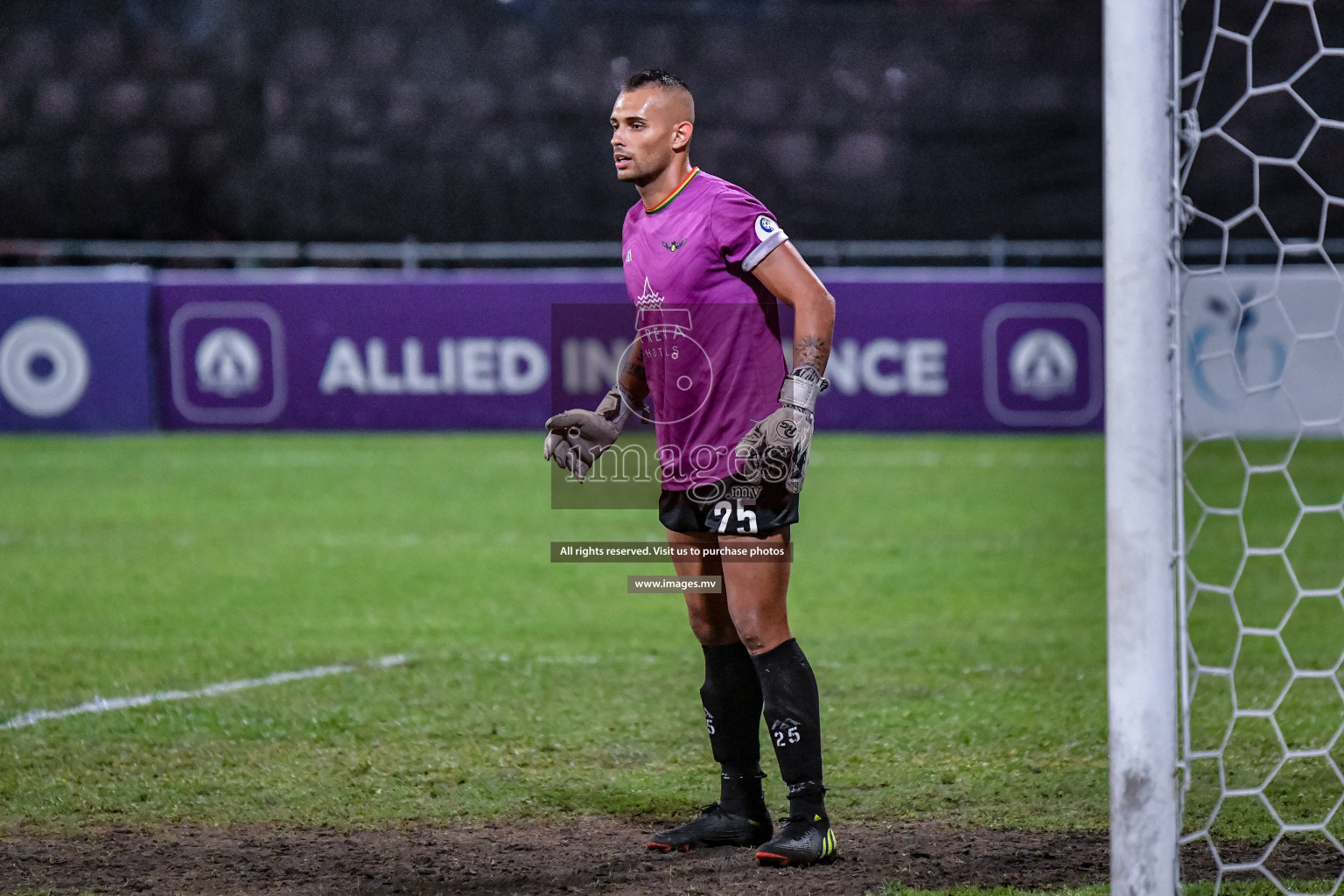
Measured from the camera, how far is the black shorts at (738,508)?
139 inches

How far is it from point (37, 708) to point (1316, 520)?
23.0 ft

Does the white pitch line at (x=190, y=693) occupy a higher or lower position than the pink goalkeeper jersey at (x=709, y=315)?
lower

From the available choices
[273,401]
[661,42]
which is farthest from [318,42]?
[273,401]

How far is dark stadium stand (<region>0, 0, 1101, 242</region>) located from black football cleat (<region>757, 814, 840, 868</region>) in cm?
1376

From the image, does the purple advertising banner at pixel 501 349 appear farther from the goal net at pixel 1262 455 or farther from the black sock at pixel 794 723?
the black sock at pixel 794 723


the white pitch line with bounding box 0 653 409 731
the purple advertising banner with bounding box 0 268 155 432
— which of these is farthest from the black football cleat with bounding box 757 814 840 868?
the purple advertising banner with bounding box 0 268 155 432

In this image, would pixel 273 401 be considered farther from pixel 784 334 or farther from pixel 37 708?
pixel 37 708

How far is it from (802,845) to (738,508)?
0.80 m

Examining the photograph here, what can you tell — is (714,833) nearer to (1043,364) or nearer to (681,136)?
(681,136)

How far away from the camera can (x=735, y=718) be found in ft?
12.5

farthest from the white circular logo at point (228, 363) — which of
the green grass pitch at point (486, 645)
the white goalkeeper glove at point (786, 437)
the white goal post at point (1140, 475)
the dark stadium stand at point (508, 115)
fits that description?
the white goal post at point (1140, 475)

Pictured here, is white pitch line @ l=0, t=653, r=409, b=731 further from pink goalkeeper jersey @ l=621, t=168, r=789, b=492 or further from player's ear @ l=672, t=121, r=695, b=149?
player's ear @ l=672, t=121, r=695, b=149

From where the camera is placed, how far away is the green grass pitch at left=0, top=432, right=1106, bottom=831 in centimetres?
434

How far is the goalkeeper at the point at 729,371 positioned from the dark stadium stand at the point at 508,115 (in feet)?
44.0
